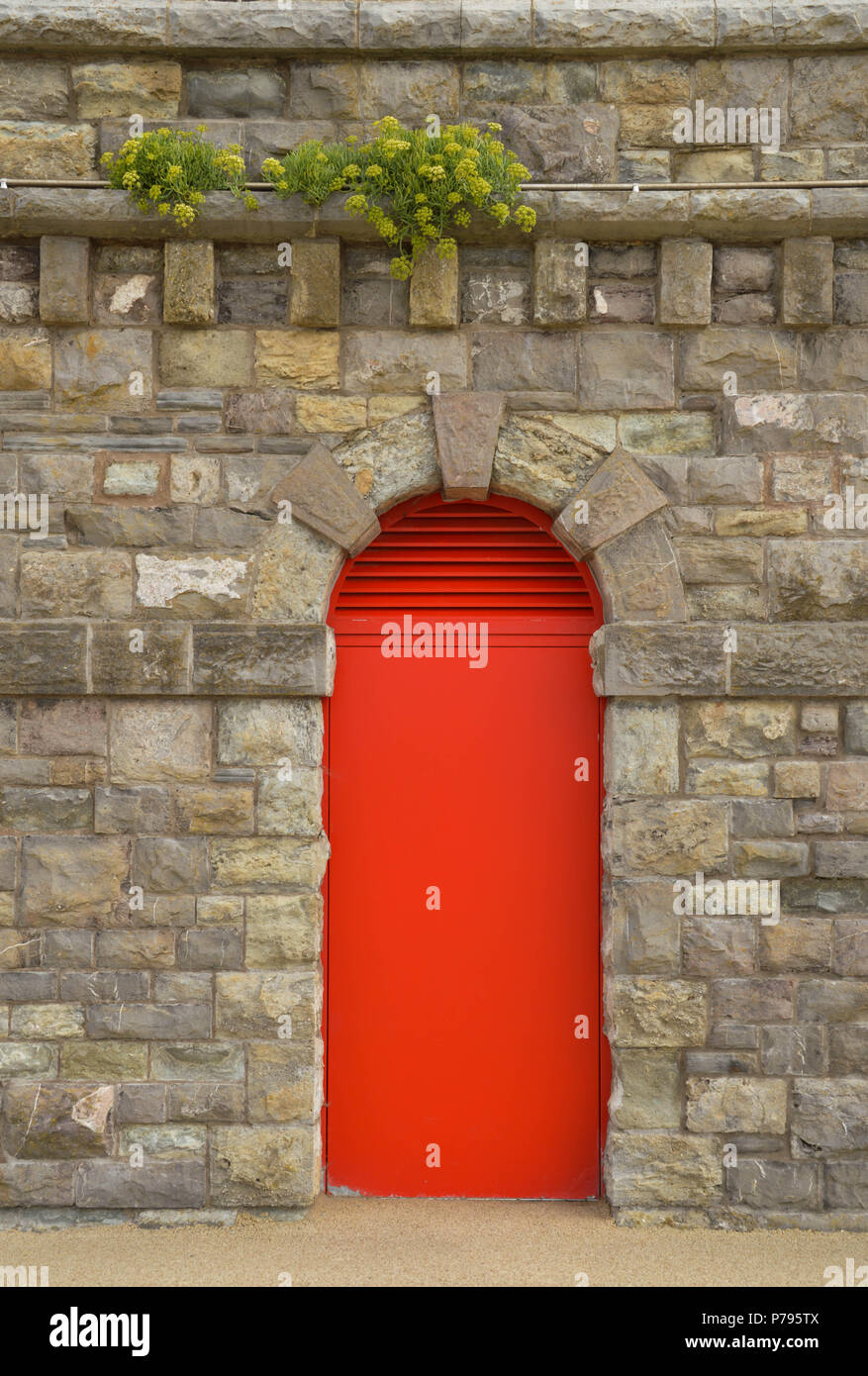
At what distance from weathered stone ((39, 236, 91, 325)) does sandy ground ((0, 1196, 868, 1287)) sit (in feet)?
11.8

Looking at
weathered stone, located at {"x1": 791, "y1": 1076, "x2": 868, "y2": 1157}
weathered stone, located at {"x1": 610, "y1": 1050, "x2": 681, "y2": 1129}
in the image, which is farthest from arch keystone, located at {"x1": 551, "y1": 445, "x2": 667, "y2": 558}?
weathered stone, located at {"x1": 791, "y1": 1076, "x2": 868, "y2": 1157}

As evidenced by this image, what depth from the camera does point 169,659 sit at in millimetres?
4336

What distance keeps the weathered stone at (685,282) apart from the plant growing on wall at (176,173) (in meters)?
1.64

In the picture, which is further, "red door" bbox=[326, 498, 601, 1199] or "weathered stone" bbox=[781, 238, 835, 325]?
"red door" bbox=[326, 498, 601, 1199]

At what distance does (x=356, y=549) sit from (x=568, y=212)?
1.56m

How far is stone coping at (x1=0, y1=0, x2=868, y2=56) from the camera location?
170 inches

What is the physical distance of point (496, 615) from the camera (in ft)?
15.3

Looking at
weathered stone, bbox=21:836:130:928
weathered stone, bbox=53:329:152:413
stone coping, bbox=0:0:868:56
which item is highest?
stone coping, bbox=0:0:868:56

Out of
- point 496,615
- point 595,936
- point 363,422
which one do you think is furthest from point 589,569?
point 595,936

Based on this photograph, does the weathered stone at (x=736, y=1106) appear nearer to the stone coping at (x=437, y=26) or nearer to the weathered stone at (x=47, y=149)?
the stone coping at (x=437, y=26)

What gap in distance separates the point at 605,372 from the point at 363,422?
3.27ft

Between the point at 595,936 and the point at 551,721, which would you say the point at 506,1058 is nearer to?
the point at 595,936

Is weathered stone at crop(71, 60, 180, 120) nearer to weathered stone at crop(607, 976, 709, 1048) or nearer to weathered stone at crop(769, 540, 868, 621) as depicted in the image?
weathered stone at crop(769, 540, 868, 621)

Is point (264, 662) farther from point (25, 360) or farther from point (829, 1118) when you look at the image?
point (829, 1118)
